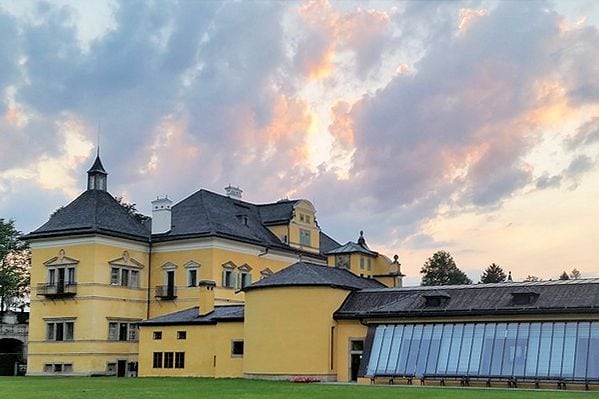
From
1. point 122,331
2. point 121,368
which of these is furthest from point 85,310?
point 121,368

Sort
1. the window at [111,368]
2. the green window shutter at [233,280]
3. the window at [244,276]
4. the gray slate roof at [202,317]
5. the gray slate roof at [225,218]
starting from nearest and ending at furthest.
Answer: the gray slate roof at [202,317]
the window at [111,368]
the green window shutter at [233,280]
the gray slate roof at [225,218]
the window at [244,276]

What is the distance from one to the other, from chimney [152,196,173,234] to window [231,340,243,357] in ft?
55.5

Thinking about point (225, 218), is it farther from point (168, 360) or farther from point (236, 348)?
point (236, 348)

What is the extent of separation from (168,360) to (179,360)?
90 cm

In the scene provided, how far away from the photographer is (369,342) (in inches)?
1789

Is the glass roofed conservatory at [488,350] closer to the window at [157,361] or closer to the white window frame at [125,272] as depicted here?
the window at [157,361]

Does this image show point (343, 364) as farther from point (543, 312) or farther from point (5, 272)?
point (5, 272)

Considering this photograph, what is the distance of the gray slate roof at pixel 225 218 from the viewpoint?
64.0 metres

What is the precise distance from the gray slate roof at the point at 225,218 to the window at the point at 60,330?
8.86m

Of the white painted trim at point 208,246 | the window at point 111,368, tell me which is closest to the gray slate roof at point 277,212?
the white painted trim at point 208,246

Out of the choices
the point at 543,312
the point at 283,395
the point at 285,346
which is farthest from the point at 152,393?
the point at 543,312

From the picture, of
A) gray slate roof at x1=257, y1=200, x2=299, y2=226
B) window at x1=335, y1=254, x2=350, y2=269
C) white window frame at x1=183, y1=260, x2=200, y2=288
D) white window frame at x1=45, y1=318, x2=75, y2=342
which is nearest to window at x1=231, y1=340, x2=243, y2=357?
white window frame at x1=183, y1=260, x2=200, y2=288

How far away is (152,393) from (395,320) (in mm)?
16173

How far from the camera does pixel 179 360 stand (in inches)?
2068
